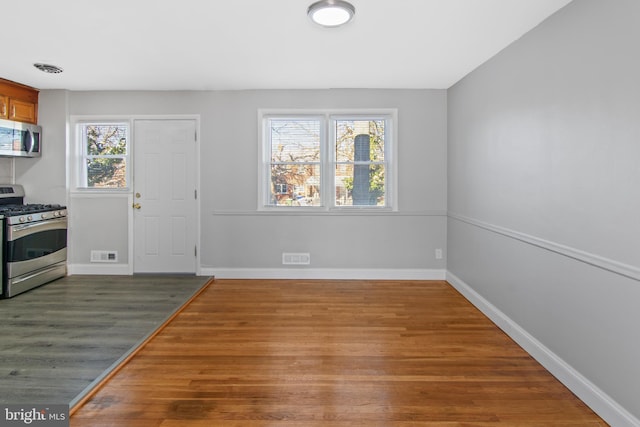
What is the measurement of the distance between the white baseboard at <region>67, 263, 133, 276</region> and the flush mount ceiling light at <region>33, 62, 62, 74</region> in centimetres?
234

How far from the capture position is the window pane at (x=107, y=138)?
4.72 meters

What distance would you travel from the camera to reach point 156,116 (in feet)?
15.1

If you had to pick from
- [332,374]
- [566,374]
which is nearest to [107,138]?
[332,374]

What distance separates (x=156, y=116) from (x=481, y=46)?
12.4ft

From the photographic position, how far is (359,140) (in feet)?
15.3

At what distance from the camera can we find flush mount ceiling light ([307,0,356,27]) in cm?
237

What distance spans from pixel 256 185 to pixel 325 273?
142cm

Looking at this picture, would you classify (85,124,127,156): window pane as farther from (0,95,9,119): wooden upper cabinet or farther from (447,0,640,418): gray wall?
(447,0,640,418): gray wall

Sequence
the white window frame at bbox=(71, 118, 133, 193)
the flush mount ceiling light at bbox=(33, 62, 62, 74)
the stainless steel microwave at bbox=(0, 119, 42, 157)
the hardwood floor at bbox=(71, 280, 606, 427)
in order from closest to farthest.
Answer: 1. the hardwood floor at bbox=(71, 280, 606, 427)
2. the flush mount ceiling light at bbox=(33, 62, 62, 74)
3. the stainless steel microwave at bbox=(0, 119, 42, 157)
4. the white window frame at bbox=(71, 118, 133, 193)

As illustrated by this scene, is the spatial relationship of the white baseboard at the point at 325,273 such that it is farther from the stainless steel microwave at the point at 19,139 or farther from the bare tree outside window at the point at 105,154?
the stainless steel microwave at the point at 19,139

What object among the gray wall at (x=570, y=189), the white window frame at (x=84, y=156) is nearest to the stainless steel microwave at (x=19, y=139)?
the white window frame at (x=84, y=156)

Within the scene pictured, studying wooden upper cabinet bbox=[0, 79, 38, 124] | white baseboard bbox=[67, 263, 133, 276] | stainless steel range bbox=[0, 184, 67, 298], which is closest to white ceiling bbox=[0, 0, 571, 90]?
wooden upper cabinet bbox=[0, 79, 38, 124]

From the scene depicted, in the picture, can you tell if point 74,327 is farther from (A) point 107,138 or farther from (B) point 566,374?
(B) point 566,374

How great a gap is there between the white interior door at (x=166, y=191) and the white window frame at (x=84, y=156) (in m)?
0.09
